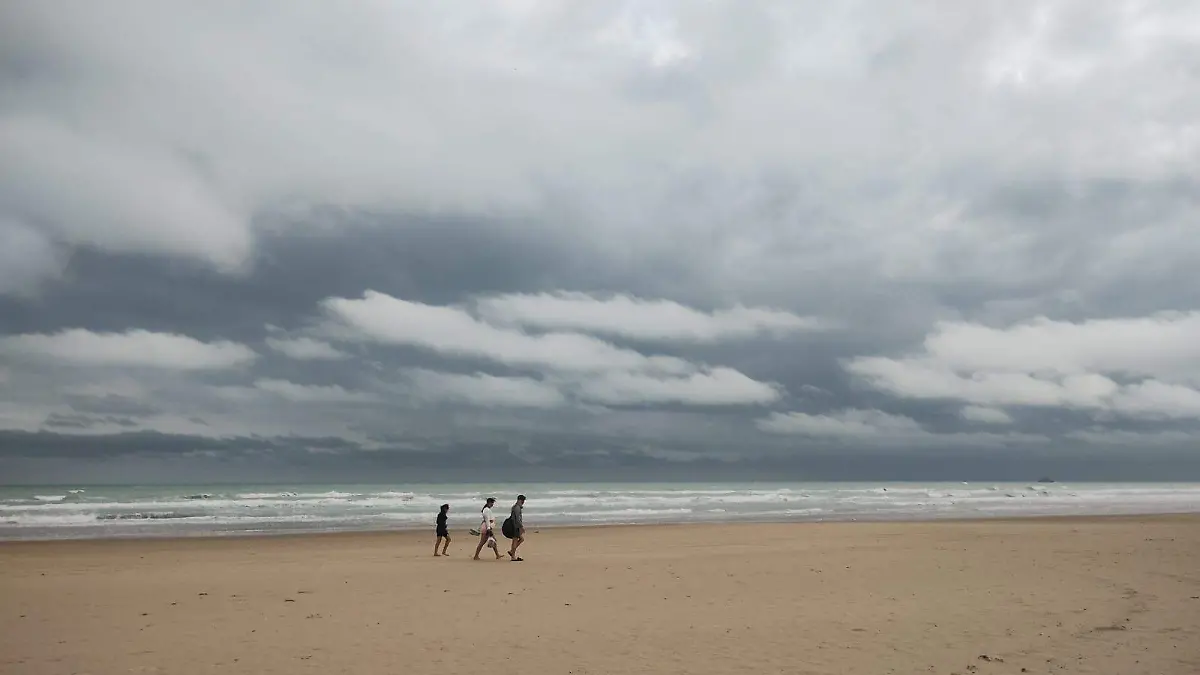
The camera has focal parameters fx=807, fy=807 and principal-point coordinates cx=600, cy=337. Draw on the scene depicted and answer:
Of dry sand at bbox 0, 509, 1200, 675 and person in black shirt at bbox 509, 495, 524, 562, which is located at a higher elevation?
person in black shirt at bbox 509, 495, 524, 562

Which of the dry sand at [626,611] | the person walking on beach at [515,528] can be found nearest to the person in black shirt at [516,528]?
the person walking on beach at [515,528]

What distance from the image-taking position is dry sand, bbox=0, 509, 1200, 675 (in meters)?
10.2

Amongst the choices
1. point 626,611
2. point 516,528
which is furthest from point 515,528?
point 626,611

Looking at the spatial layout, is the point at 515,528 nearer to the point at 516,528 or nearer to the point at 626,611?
the point at 516,528

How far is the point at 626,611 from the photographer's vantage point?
44.7 ft

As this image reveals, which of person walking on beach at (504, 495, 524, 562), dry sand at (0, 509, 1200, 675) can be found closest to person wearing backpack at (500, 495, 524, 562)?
person walking on beach at (504, 495, 524, 562)

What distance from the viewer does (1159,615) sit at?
40.7 feet

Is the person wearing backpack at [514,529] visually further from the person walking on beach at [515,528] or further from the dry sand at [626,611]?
the dry sand at [626,611]

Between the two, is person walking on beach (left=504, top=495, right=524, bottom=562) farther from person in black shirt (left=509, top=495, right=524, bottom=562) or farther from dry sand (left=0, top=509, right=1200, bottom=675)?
dry sand (left=0, top=509, right=1200, bottom=675)

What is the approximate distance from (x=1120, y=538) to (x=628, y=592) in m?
18.8

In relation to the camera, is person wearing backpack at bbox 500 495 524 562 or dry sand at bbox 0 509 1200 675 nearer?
dry sand at bbox 0 509 1200 675

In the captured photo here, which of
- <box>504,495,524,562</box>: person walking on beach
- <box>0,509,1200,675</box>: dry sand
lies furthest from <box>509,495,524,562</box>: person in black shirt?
<box>0,509,1200,675</box>: dry sand

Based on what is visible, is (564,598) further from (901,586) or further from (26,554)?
(26,554)

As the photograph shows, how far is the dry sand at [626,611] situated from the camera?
1018 centimetres
